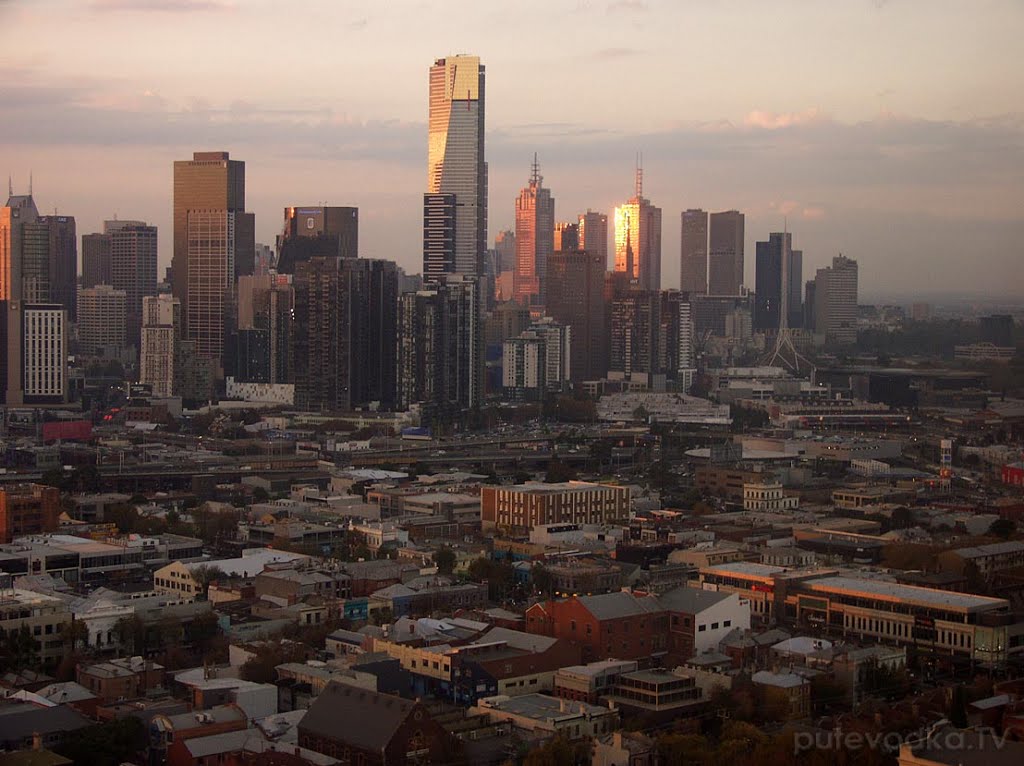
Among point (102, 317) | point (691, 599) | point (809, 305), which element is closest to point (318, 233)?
point (102, 317)

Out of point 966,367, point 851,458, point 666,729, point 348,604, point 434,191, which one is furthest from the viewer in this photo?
point 434,191

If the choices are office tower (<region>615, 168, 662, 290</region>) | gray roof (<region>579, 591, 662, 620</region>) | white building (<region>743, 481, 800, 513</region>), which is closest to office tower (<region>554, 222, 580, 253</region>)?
office tower (<region>615, 168, 662, 290</region>)

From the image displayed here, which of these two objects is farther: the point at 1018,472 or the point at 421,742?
the point at 1018,472

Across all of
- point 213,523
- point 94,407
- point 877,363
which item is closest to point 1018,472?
point 213,523

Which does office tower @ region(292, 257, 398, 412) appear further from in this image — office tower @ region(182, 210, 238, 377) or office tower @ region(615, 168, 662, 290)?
office tower @ region(615, 168, 662, 290)

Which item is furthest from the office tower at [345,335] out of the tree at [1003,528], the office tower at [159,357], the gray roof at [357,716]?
the gray roof at [357,716]

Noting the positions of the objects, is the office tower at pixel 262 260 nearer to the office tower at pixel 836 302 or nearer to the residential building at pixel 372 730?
the office tower at pixel 836 302

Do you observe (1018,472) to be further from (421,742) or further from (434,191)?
(434,191)
